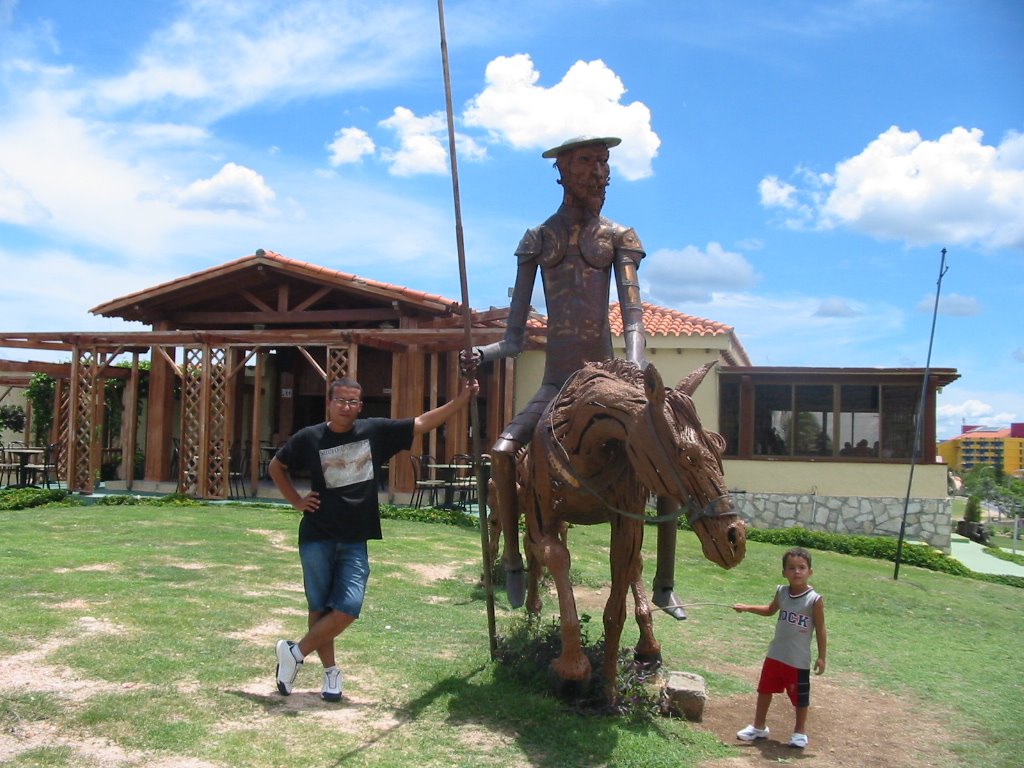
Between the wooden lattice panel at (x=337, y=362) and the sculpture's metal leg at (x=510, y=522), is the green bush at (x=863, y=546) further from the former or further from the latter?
the sculpture's metal leg at (x=510, y=522)

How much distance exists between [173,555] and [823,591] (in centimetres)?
794

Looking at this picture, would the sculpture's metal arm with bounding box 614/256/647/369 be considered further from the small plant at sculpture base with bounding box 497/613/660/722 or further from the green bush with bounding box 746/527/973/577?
the green bush with bounding box 746/527/973/577

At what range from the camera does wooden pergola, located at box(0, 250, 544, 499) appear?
15547 millimetres

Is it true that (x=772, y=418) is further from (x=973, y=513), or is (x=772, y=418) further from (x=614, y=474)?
(x=614, y=474)

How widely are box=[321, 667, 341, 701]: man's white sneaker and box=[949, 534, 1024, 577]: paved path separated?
14.7 metres

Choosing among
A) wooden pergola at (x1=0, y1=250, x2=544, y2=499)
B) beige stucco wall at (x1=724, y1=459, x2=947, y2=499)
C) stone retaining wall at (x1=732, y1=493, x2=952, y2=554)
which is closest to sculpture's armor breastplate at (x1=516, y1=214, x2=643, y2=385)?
wooden pergola at (x1=0, y1=250, x2=544, y2=499)

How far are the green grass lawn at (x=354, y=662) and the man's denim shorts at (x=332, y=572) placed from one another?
56 cm

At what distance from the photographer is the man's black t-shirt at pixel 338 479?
4723mm

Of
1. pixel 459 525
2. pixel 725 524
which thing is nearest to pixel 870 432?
pixel 459 525

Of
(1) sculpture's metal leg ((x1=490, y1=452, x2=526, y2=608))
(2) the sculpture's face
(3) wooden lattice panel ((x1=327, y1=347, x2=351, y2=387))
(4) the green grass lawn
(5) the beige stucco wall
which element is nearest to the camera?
(4) the green grass lawn

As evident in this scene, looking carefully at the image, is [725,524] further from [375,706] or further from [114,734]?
[114,734]

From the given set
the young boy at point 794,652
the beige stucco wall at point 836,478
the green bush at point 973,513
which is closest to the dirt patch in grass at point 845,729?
the young boy at point 794,652

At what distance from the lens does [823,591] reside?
10781mm

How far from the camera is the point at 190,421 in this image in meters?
16.2
